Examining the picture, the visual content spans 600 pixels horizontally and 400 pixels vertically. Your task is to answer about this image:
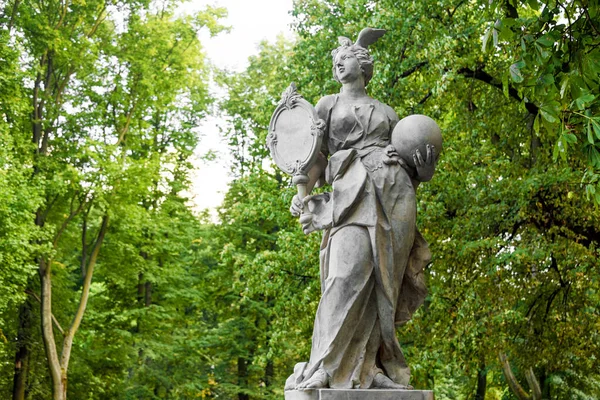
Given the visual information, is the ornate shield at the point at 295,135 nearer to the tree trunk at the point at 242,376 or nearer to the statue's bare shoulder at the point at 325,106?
the statue's bare shoulder at the point at 325,106

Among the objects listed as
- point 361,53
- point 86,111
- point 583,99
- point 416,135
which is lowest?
point 416,135

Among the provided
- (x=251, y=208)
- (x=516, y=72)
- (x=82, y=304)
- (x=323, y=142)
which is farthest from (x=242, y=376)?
(x=516, y=72)

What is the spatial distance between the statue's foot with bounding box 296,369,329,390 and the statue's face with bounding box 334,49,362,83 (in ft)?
6.73

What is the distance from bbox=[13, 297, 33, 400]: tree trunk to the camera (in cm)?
2278

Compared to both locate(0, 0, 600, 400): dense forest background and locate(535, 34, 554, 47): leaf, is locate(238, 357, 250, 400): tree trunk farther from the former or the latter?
locate(535, 34, 554, 47): leaf

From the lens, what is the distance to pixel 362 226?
18.7ft

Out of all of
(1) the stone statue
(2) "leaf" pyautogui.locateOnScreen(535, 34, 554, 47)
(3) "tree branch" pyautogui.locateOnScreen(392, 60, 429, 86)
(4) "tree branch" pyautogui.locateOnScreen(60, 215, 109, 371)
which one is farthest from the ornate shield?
(4) "tree branch" pyautogui.locateOnScreen(60, 215, 109, 371)

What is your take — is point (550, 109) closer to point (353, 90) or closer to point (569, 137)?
point (569, 137)

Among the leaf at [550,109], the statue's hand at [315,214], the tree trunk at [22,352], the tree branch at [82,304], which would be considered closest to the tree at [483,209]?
the leaf at [550,109]

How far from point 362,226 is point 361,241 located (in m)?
0.11

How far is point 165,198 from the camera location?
29.2 meters

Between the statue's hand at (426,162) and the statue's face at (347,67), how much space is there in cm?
75

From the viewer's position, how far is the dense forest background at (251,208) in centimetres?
1421

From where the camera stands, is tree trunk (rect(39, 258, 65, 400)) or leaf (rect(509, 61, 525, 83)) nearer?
leaf (rect(509, 61, 525, 83))
